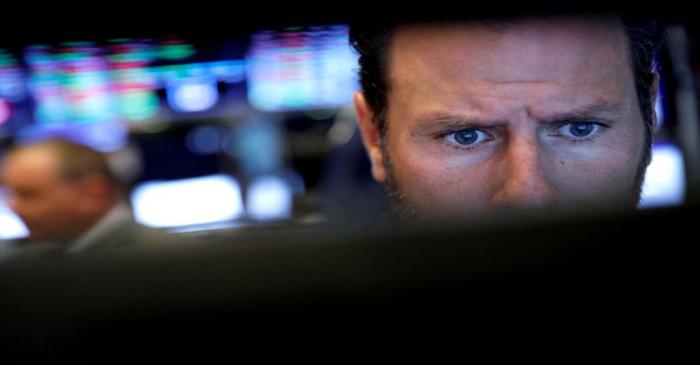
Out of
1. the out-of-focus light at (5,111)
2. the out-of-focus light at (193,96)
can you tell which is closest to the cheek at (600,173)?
the out-of-focus light at (193,96)

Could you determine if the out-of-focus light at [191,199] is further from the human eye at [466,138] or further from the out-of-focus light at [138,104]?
the human eye at [466,138]

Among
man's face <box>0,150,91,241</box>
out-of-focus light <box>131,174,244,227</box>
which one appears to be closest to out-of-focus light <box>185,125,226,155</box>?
out-of-focus light <box>131,174,244,227</box>

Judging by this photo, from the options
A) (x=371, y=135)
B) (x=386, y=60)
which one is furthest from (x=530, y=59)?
(x=371, y=135)

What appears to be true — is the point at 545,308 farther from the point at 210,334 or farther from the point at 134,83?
the point at 134,83

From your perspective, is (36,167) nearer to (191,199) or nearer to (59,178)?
(59,178)

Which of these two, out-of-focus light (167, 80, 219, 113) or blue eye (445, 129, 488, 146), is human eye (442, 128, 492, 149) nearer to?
blue eye (445, 129, 488, 146)

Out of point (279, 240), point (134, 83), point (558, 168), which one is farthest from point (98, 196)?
point (279, 240)

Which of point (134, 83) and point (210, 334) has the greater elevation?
point (134, 83)

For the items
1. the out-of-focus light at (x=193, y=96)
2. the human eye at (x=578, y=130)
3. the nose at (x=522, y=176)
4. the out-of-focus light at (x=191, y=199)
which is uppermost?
the out-of-focus light at (x=193, y=96)

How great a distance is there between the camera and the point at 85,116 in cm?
578

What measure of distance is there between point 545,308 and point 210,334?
16cm

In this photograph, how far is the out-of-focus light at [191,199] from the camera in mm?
6125

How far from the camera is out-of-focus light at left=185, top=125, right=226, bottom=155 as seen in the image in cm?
625

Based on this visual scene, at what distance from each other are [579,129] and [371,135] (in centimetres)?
49
